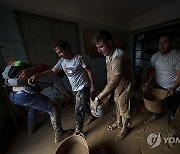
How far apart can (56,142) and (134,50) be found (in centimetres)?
407

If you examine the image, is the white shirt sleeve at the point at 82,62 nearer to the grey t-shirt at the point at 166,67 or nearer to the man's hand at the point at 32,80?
the man's hand at the point at 32,80

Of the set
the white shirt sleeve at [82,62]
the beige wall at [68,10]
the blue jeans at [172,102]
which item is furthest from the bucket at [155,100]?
the beige wall at [68,10]

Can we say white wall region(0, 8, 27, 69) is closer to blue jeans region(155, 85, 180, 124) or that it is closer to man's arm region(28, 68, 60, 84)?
man's arm region(28, 68, 60, 84)

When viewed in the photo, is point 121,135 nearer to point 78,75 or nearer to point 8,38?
point 78,75

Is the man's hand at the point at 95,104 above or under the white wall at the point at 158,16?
under

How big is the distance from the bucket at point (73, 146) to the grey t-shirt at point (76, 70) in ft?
1.99

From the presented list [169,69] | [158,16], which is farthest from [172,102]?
[158,16]

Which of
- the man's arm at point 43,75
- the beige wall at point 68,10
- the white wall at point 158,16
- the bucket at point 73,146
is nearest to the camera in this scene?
the bucket at point 73,146

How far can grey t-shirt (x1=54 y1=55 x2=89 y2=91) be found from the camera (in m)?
1.33

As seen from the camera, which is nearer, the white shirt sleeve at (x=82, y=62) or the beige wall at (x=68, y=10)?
the white shirt sleeve at (x=82, y=62)

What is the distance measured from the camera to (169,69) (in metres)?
1.30

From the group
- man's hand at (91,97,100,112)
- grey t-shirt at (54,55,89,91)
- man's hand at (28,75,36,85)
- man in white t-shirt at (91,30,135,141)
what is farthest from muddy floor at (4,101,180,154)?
man's hand at (28,75,36,85)

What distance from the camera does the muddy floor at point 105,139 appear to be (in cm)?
120

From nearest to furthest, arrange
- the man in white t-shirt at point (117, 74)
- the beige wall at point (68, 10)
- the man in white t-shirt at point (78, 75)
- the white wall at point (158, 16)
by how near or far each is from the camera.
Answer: the man in white t-shirt at point (117, 74)
the man in white t-shirt at point (78, 75)
the beige wall at point (68, 10)
the white wall at point (158, 16)
